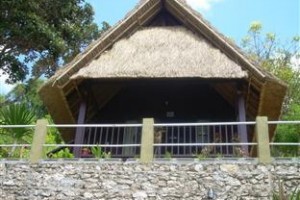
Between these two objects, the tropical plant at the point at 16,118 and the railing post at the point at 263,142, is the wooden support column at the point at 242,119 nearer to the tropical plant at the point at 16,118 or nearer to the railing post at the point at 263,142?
the railing post at the point at 263,142

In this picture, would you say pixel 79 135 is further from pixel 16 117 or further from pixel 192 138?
pixel 192 138

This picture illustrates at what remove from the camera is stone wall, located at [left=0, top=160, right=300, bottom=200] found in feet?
27.6

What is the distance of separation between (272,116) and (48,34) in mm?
8446

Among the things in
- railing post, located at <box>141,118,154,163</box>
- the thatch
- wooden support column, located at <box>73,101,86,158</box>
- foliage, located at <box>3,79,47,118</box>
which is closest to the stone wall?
railing post, located at <box>141,118,154,163</box>

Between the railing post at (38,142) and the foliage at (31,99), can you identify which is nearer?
the railing post at (38,142)

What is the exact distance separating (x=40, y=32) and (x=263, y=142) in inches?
387

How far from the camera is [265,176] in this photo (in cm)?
848

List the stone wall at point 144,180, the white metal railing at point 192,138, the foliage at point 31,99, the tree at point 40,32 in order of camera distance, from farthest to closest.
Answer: the foliage at point 31,99 < the tree at point 40,32 < the white metal railing at point 192,138 < the stone wall at point 144,180

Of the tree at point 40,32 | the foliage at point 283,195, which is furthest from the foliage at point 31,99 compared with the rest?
the foliage at point 283,195

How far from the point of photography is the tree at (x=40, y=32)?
50.4 ft

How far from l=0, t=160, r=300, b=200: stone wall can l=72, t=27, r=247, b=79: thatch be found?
9.92 feet

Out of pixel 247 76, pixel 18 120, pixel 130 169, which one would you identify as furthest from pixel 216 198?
pixel 18 120

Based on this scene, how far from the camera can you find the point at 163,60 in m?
11.8

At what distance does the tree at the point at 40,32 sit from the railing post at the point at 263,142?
9.46 m
